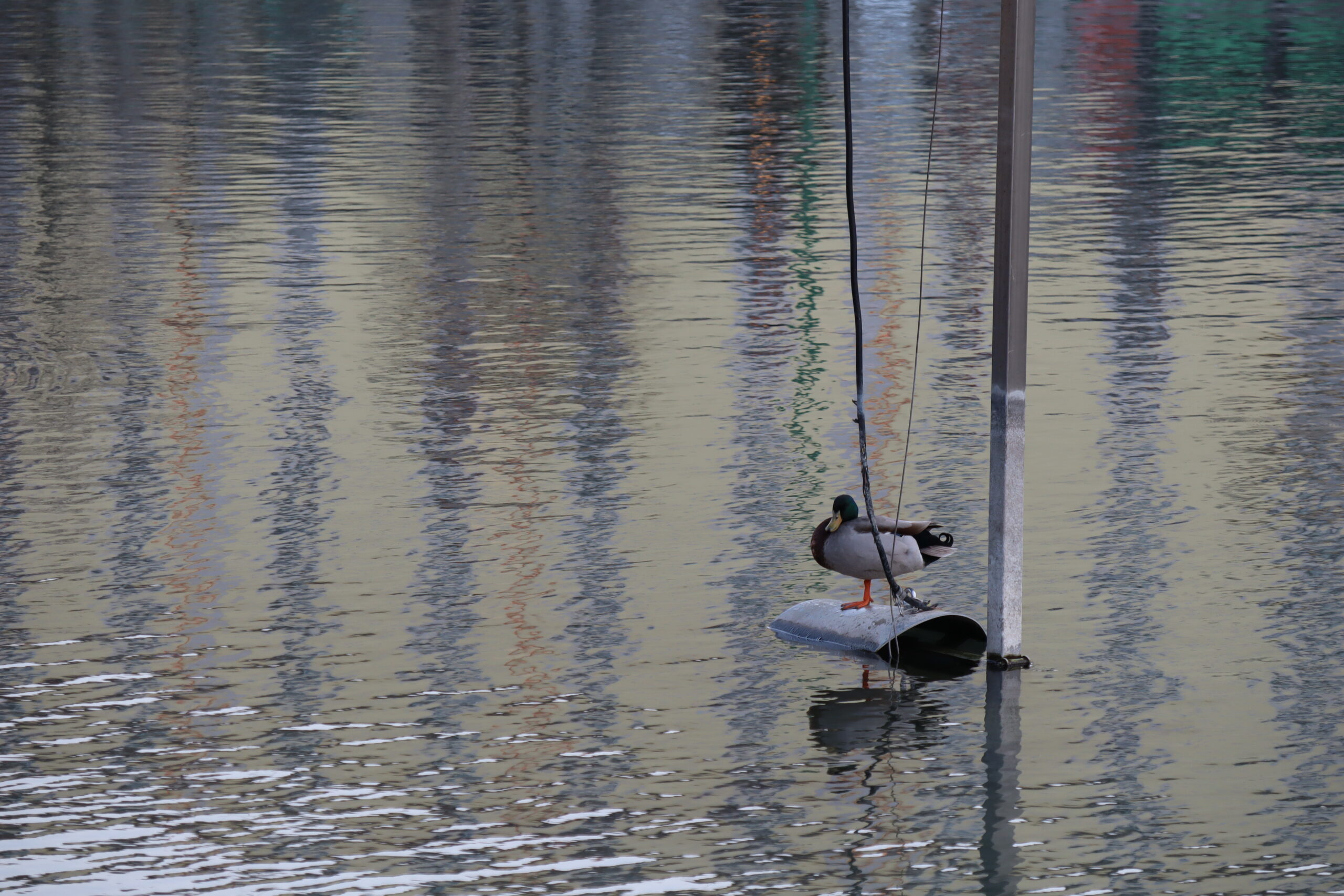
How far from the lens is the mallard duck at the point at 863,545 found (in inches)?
385

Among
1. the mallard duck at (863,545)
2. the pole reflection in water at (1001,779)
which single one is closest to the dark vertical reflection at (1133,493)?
the pole reflection in water at (1001,779)

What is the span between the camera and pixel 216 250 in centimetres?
2047

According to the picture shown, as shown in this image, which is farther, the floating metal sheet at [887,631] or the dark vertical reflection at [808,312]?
the dark vertical reflection at [808,312]

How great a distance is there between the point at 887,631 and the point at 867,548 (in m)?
0.38

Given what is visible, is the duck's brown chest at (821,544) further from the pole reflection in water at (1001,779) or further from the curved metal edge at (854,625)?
the pole reflection in water at (1001,779)

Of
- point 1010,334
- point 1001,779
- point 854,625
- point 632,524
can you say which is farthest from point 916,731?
point 632,524

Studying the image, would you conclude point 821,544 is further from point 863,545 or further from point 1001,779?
point 1001,779

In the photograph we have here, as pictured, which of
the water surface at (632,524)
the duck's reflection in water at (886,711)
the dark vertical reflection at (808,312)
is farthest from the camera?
the dark vertical reflection at (808,312)

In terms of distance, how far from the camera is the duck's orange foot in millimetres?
9953

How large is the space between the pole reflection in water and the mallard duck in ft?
2.26

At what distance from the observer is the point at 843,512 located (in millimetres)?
9828

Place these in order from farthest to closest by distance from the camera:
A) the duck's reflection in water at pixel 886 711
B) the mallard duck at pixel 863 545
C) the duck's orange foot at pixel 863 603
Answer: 1. the duck's orange foot at pixel 863 603
2. the mallard duck at pixel 863 545
3. the duck's reflection in water at pixel 886 711

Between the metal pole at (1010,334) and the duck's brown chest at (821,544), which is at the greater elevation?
the metal pole at (1010,334)

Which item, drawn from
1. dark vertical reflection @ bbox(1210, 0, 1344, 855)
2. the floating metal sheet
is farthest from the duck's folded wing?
dark vertical reflection @ bbox(1210, 0, 1344, 855)
